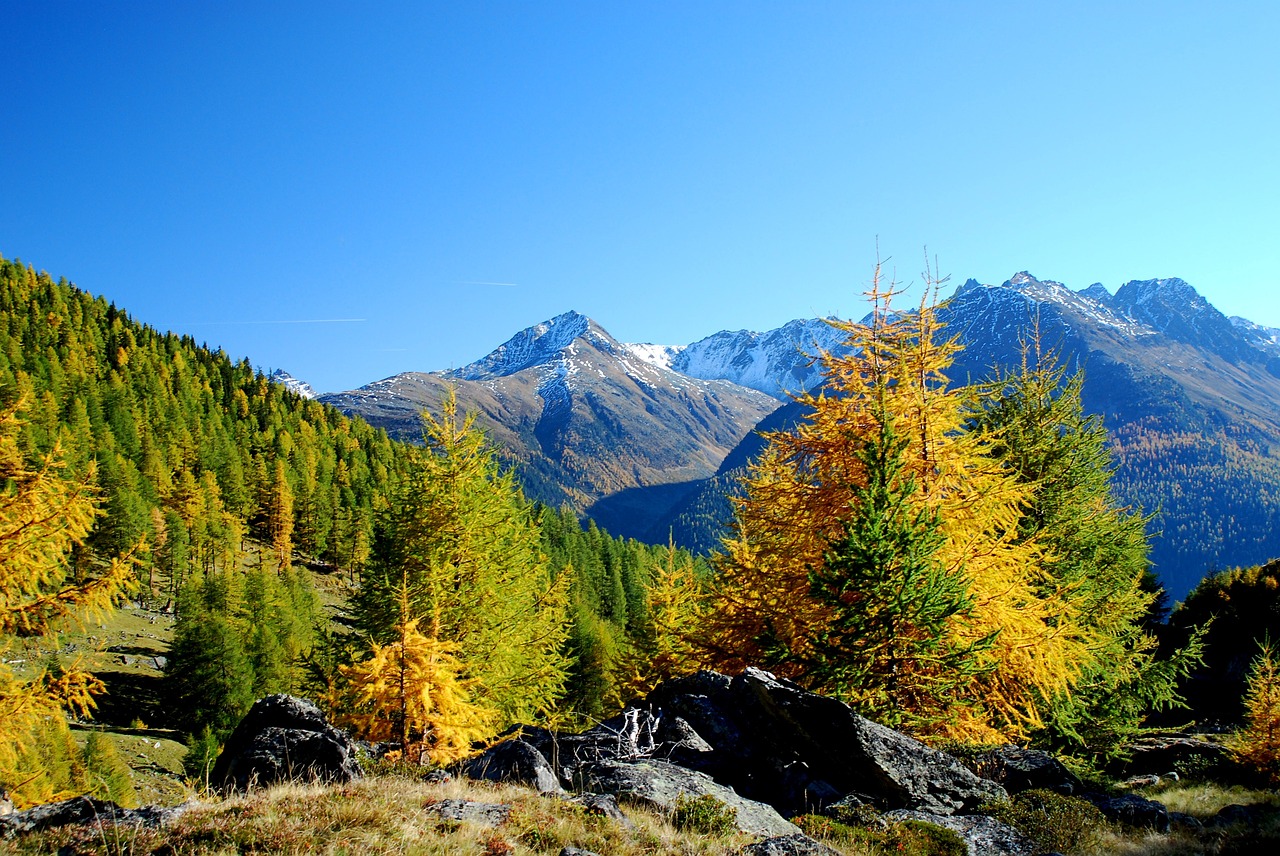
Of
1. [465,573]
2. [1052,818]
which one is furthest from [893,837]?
[465,573]

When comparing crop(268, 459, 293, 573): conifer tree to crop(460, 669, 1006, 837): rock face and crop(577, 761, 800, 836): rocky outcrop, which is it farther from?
crop(577, 761, 800, 836): rocky outcrop

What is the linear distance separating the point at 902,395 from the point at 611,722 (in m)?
8.33

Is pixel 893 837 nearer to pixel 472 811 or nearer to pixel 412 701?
pixel 472 811

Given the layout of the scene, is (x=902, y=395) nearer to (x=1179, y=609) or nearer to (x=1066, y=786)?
(x=1066, y=786)

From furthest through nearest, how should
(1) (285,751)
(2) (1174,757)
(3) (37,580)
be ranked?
1. (2) (1174,757)
2. (3) (37,580)
3. (1) (285,751)

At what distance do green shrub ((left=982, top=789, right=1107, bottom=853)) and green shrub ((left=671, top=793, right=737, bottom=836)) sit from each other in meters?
3.56

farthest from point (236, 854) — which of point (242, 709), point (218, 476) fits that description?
point (218, 476)

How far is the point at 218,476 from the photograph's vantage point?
315 ft

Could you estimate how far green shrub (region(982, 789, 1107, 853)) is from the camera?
7.21 meters

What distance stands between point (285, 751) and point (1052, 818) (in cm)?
1017

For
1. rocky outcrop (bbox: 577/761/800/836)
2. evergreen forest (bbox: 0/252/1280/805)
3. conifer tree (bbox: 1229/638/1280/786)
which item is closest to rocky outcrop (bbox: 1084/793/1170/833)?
evergreen forest (bbox: 0/252/1280/805)

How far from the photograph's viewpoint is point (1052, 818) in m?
7.70

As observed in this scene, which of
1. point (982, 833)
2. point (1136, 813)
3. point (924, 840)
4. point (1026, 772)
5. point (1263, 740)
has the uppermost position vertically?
point (924, 840)

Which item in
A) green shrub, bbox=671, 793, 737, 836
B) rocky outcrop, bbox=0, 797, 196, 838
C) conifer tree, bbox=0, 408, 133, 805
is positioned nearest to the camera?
rocky outcrop, bbox=0, 797, 196, 838
